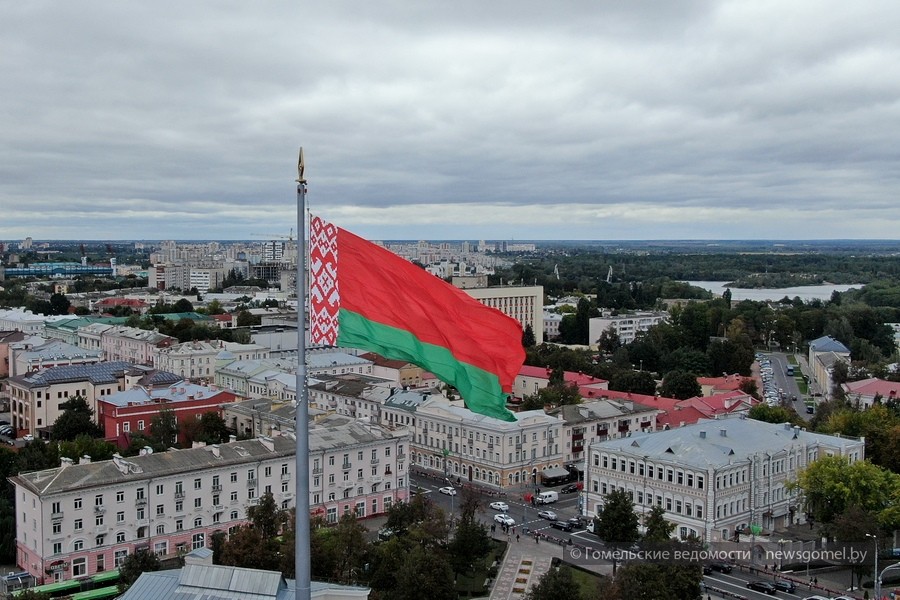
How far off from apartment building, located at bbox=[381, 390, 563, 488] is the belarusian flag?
25212 mm

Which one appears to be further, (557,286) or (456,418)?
(557,286)

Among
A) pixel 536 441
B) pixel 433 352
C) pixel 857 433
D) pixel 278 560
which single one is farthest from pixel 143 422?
pixel 433 352

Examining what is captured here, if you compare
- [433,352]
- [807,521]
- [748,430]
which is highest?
[433,352]

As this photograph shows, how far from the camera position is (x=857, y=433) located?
35.7 meters

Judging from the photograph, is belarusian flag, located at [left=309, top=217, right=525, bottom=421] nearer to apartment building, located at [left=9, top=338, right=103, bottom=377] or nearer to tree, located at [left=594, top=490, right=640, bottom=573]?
tree, located at [left=594, top=490, right=640, bottom=573]

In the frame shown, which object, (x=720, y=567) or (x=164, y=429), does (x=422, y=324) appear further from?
(x=164, y=429)

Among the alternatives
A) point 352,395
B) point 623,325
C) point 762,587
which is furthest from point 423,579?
point 623,325

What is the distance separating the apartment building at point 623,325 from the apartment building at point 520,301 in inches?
215

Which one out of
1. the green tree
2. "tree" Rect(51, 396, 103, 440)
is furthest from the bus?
"tree" Rect(51, 396, 103, 440)

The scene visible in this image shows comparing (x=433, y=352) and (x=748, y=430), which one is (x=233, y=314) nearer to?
(x=748, y=430)

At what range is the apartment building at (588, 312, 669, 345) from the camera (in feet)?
247

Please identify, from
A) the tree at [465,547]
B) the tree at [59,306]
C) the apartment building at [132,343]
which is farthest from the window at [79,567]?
the tree at [59,306]

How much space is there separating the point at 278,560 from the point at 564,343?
60.0m

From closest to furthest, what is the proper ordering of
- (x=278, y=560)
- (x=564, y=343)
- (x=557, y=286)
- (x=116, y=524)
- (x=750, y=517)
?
(x=278, y=560), (x=116, y=524), (x=750, y=517), (x=564, y=343), (x=557, y=286)
